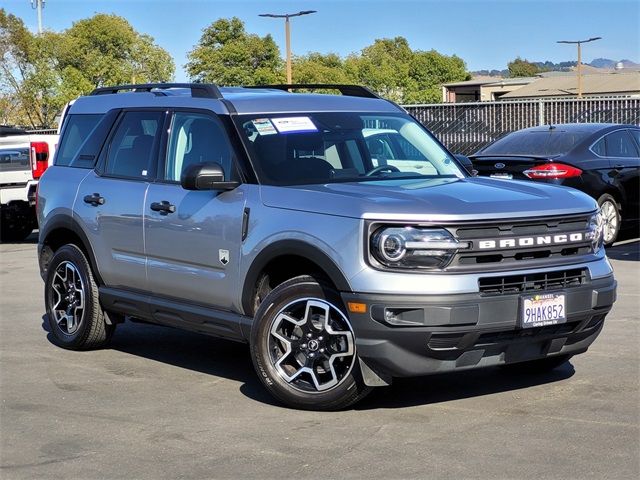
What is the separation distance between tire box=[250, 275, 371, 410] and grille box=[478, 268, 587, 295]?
77 centimetres

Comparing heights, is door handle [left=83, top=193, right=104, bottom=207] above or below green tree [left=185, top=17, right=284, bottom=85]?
below

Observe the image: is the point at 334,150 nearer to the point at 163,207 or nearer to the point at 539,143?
the point at 163,207

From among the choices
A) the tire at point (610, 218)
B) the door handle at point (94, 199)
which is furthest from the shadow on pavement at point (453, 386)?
the tire at point (610, 218)

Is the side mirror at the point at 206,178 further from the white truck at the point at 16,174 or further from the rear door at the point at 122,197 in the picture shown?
the white truck at the point at 16,174

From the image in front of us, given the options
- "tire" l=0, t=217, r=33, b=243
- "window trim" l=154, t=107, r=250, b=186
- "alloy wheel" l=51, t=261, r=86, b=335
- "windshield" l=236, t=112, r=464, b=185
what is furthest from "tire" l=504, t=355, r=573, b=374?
"tire" l=0, t=217, r=33, b=243

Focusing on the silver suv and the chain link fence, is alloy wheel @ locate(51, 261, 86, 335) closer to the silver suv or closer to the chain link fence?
the silver suv

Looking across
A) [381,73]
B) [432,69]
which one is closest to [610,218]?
[381,73]

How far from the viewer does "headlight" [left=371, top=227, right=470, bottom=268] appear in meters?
5.86

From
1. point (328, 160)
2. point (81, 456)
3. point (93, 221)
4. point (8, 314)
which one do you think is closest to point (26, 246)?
point (8, 314)

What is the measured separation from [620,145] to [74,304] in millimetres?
8654

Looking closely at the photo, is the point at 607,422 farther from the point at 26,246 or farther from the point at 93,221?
the point at 26,246

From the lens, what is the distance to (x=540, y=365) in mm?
7156

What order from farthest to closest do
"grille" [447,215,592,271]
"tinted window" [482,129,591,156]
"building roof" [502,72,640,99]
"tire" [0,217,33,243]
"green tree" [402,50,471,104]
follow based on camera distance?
"green tree" [402,50,471,104] → "building roof" [502,72,640,99] → "tire" [0,217,33,243] → "tinted window" [482,129,591,156] → "grille" [447,215,592,271]

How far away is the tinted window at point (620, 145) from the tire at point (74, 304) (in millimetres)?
8235
